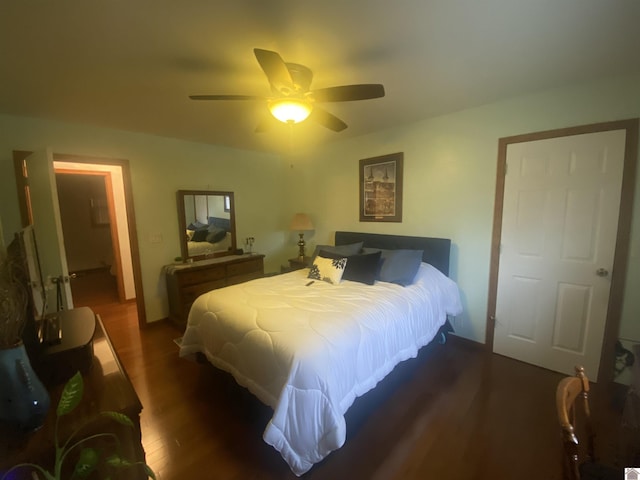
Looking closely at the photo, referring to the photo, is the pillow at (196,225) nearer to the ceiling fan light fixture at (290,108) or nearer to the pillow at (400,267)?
the ceiling fan light fixture at (290,108)

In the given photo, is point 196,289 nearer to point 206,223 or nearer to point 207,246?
point 207,246

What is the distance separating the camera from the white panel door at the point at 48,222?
2.16 m

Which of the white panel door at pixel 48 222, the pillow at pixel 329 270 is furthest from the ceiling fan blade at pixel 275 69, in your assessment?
the white panel door at pixel 48 222

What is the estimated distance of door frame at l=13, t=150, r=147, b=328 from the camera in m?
2.54

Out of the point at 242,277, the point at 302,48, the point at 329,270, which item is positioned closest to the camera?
the point at 302,48

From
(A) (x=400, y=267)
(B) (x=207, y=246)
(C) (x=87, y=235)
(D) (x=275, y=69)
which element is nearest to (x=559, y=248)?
(A) (x=400, y=267)

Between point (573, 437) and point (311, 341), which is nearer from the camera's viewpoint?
point (573, 437)

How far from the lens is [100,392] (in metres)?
1.08

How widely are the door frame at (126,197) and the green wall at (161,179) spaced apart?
0.15ft

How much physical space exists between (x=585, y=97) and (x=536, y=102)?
1.00 feet

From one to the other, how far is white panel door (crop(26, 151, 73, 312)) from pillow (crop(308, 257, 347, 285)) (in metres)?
2.15

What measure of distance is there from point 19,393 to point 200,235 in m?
3.10

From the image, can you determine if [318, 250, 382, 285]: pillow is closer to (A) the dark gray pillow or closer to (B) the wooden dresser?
(A) the dark gray pillow

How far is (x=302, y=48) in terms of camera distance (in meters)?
1.59
